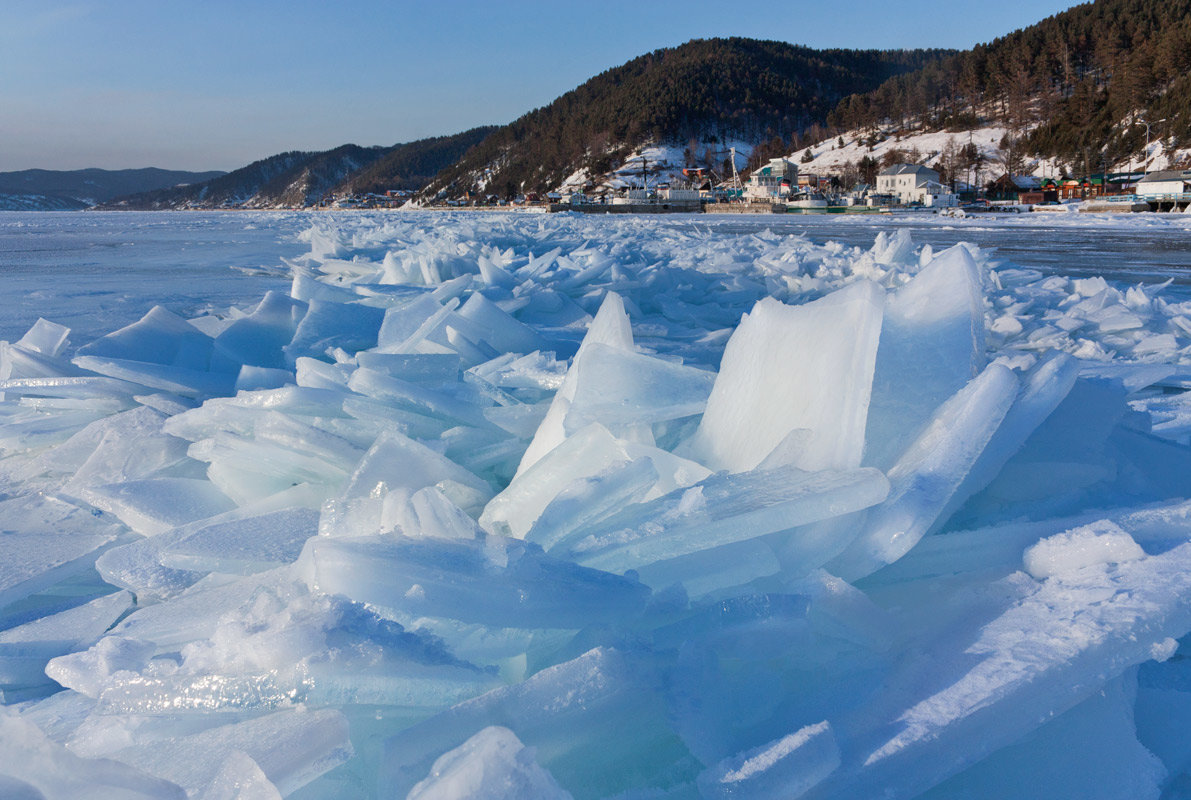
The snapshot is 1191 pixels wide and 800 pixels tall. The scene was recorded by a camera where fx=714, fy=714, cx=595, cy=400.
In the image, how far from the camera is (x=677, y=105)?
3516 inches

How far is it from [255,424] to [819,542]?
1.19 meters

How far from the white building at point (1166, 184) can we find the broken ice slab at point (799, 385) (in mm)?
39139

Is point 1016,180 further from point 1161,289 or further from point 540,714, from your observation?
point 540,714

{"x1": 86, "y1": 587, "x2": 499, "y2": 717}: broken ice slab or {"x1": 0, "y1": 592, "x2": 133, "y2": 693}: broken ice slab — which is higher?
{"x1": 86, "y1": 587, "x2": 499, "y2": 717}: broken ice slab

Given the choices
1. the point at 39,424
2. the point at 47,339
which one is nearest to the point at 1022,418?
the point at 39,424

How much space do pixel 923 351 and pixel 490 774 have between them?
977mm

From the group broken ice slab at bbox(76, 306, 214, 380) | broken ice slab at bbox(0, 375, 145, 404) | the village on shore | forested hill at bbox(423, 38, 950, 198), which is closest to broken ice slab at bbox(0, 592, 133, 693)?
broken ice slab at bbox(0, 375, 145, 404)

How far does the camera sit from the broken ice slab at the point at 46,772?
22.3 inches

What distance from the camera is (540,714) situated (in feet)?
2.33

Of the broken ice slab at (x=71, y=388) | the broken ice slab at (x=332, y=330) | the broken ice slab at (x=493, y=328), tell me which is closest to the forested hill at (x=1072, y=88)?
the broken ice slab at (x=493, y=328)

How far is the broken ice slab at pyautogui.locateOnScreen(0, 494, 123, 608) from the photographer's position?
1304 millimetres

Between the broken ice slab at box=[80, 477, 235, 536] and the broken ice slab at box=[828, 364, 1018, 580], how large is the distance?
122 centimetres

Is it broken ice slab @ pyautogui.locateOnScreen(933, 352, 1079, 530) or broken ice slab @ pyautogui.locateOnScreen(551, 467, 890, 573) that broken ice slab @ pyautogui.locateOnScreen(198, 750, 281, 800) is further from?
broken ice slab @ pyautogui.locateOnScreen(933, 352, 1079, 530)

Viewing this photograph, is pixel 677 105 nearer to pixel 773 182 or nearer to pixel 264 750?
pixel 773 182
